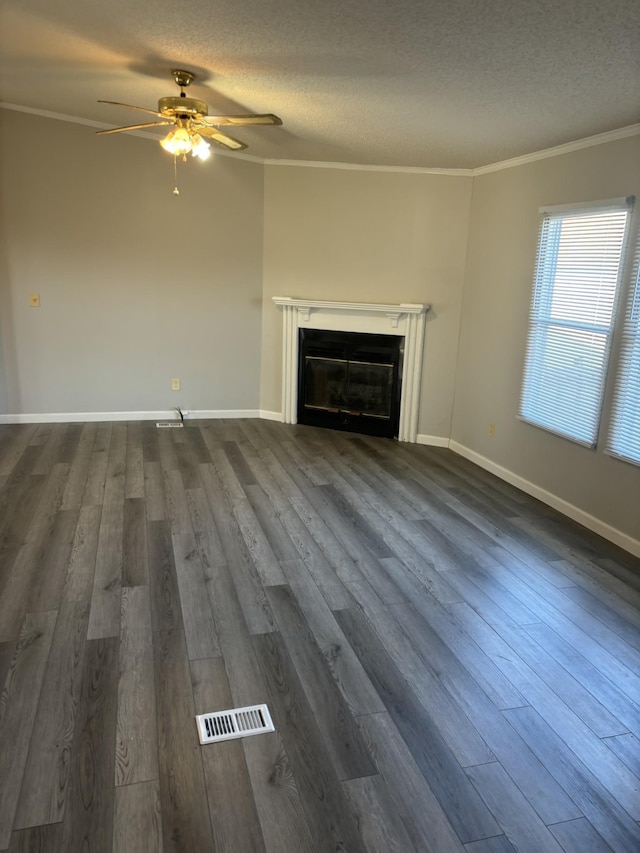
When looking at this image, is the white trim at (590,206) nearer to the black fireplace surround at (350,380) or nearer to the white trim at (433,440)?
the black fireplace surround at (350,380)

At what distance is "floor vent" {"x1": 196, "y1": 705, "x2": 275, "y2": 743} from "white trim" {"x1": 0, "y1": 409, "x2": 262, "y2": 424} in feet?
13.9

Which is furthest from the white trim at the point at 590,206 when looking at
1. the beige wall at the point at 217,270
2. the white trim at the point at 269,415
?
the white trim at the point at 269,415

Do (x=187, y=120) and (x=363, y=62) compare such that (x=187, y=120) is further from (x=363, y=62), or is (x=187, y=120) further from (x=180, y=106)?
(x=363, y=62)

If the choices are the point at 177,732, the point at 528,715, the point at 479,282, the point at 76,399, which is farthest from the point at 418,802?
the point at 76,399

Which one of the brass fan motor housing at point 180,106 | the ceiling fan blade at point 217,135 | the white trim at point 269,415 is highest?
the brass fan motor housing at point 180,106

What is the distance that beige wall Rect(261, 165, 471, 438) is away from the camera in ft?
18.4

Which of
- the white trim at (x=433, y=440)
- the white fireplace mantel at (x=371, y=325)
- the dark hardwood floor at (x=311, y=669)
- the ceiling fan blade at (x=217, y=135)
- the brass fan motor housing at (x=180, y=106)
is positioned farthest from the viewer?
the white trim at (x=433, y=440)

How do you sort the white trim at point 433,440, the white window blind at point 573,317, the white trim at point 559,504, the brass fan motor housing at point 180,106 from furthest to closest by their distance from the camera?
the white trim at point 433,440
the white window blind at point 573,317
the white trim at point 559,504
the brass fan motor housing at point 180,106

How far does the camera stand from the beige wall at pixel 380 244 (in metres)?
5.60

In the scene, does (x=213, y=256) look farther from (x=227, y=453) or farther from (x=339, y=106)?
(x=339, y=106)

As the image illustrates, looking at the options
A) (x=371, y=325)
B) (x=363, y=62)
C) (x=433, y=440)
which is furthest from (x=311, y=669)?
(x=371, y=325)

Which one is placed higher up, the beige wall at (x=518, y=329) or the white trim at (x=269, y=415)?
the beige wall at (x=518, y=329)

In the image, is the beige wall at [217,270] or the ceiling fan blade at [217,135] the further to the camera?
the beige wall at [217,270]

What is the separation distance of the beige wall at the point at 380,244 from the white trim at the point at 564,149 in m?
0.39
